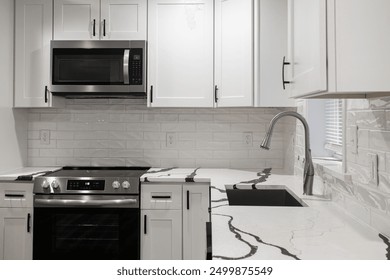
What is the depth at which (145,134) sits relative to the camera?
9.51 feet

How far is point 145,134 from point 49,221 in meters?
0.96

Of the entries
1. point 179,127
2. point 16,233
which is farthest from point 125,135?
point 16,233

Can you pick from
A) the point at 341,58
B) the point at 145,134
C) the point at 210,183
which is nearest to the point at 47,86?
the point at 145,134

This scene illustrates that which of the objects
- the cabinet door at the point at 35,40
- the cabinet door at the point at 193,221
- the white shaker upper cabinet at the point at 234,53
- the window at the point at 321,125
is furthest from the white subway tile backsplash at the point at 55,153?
the window at the point at 321,125

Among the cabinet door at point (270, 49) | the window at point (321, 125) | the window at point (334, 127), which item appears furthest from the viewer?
the cabinet door at point (270, 49)

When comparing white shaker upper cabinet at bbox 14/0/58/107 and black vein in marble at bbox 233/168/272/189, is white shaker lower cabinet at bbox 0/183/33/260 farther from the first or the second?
black vein in marble at bbox 233/168/272/189

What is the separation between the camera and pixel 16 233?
93.4 inches

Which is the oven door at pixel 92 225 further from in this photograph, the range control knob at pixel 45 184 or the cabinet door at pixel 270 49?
the cabinet door at pixel 270 49

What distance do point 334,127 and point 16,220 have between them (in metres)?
2.02

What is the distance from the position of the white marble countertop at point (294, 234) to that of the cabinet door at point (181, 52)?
1.02m

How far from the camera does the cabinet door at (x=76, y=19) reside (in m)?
2.60

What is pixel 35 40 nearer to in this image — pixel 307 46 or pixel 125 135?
pixel 125 135

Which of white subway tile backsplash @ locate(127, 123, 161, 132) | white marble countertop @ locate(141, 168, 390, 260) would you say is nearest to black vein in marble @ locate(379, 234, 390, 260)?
white marble countertop @ locate(141, 168, 390, 260)

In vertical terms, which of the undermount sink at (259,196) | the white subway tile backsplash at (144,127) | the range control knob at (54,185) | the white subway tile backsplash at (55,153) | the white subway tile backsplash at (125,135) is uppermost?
the white subway tile backsplash at (144,127)
